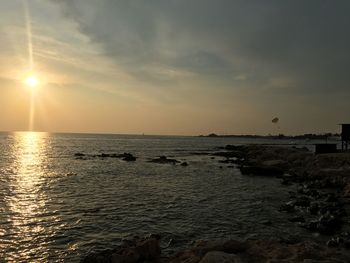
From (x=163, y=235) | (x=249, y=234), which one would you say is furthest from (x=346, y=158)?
(x=163, y=235)

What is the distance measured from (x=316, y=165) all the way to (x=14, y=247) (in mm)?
38706

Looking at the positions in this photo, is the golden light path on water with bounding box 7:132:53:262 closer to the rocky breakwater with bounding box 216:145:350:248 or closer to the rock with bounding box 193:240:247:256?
the rock with bounding box 193:240:247:256

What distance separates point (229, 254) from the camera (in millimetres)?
12039

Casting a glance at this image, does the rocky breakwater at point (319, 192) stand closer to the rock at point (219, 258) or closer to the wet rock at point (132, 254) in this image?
the rock at point (219, 258)

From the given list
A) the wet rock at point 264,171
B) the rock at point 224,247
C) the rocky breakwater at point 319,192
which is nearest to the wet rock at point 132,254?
the rock at point 224,247

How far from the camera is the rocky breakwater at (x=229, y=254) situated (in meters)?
11.9

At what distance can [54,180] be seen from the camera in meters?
41.0

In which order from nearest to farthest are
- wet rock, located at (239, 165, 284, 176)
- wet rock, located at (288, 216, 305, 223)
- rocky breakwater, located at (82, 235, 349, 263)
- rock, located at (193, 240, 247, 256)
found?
1. rocky breakwater, located at (82, 235, 349, 263)
2. rock, located at (193, 240, 247, 256)
3. wet rock, located at (288, 216, 305, 223)
4. wet rock, located at (239, 165, 284, 176)

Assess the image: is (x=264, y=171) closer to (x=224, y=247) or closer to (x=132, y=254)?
(x=224, y=247)

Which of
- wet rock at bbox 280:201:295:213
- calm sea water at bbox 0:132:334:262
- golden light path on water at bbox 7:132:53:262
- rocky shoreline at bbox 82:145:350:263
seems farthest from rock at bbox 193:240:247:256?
wet rock at bbox 280:201:295:213

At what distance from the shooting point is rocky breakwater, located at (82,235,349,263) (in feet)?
39.1

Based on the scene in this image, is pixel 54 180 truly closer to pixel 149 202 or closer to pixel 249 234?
pixel 149 202

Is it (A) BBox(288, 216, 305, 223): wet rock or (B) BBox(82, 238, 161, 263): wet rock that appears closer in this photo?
(B) BBox(82, 238, 161, 263): wet rock

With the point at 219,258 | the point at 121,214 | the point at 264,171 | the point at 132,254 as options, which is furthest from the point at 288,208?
the point at 264,171
